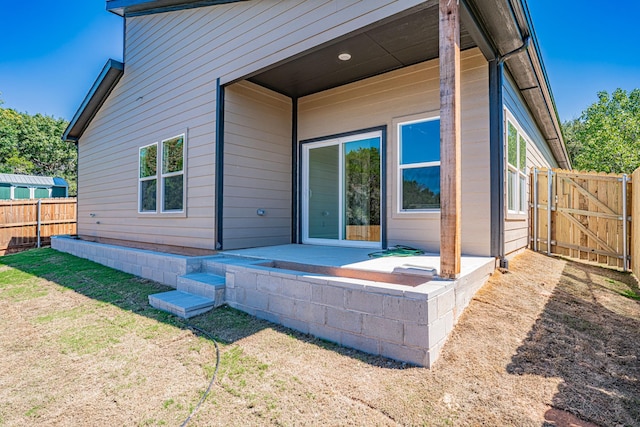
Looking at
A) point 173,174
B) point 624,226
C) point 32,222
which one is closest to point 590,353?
point 624,226

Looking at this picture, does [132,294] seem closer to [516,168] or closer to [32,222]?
[516,168]

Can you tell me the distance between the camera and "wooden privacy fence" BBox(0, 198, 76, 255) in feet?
32.8

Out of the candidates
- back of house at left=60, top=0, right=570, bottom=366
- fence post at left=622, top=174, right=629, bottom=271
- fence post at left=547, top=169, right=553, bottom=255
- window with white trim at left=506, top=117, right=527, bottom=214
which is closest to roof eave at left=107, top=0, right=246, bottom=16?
back of house at left=60, top=0, right=570, bottom=366

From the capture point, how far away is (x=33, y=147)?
24.8 metres

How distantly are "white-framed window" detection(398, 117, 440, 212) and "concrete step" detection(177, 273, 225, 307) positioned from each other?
9.25 feet

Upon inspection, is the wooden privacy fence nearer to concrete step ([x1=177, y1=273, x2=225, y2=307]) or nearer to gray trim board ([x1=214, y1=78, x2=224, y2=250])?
gray trim board ([x1=214, y1=78, x2=224, y2=250])

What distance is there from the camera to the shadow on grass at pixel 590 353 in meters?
2.00

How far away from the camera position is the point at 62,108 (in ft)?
95.6

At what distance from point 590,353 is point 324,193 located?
14.8 feet

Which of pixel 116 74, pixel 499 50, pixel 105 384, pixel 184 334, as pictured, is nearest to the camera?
pixel 105 384

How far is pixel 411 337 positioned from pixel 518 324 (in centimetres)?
117

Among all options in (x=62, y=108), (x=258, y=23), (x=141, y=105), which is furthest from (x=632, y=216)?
(x=62, y=108)

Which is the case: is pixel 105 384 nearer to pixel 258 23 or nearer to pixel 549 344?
pixel 549 344

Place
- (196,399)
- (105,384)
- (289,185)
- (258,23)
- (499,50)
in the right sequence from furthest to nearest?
(289,185) < (258,23) < (499,50) < (105,384) < (196,399)
